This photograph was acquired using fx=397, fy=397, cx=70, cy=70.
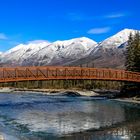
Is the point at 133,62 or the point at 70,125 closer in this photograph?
the point at 70,125

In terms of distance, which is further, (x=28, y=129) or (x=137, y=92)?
(x=137, y=92)

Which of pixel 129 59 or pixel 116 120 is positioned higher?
pixel 129 59

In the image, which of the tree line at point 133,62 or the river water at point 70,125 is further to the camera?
the tree line at point 133,62

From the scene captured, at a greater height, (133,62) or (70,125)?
(133,62)

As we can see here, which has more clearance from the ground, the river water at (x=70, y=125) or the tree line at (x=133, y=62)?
the tree line at (x=133, y=62)

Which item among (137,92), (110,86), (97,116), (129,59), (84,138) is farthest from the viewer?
(110,86)

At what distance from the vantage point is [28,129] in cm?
5259

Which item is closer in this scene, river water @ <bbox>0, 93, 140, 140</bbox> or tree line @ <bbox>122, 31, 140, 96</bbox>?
river water @ <bbox>0, 93, 140, 140</bbox>

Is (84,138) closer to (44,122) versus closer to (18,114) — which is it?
(44,122)

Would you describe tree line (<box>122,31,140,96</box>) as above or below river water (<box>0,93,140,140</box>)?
above

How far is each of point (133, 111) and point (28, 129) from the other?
31.0m

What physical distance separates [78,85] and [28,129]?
127 m

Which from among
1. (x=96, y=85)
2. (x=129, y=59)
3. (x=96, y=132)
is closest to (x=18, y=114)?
(x=96, y=132)

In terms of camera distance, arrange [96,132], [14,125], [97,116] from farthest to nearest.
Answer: [97,116], [14,125], [96,132]
